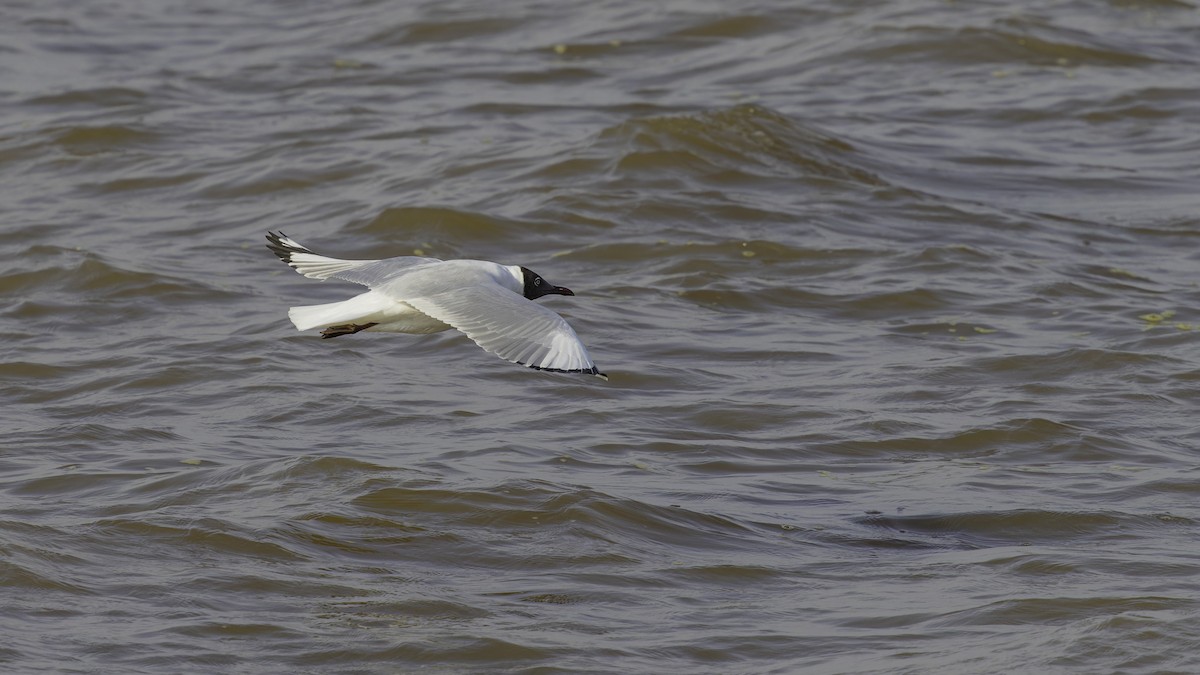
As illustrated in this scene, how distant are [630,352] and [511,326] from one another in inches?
109

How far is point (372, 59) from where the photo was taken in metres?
15.0

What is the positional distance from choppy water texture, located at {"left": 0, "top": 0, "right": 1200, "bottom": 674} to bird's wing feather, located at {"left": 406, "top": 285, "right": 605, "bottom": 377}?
0.77m

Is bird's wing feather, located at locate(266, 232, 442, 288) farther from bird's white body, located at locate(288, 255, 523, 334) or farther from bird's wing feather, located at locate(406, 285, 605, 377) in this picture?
bird's wing feather, located at locate(406, 285, 605, 377)

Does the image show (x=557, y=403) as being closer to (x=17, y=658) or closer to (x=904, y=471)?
(x=904, y=471)

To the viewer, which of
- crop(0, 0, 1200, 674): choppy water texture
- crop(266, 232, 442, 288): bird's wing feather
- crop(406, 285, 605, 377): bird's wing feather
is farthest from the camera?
crop(266, 232, 442, 288): bird's wing feather

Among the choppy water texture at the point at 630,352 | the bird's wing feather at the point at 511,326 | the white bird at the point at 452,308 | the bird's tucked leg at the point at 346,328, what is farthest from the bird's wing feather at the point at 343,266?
the choppy water texture at the point at 630,352

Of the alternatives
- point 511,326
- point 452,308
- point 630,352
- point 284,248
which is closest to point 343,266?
point 284,248

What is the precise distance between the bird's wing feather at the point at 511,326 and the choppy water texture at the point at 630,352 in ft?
2.51

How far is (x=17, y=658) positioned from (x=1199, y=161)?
A: 30.5 feet

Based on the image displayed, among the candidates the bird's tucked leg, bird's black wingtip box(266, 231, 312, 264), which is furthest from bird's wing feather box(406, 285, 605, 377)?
bird's black wingtip box(266, 231, 312, 264)

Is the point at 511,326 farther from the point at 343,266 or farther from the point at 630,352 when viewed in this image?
the point at 630,352

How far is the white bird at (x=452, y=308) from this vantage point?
5.76 m

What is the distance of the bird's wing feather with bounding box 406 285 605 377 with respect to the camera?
568 centimetres

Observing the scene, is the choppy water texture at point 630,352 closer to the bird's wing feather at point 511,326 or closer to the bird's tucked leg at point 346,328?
the bird's tucked leg at point 346,328
